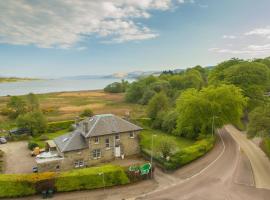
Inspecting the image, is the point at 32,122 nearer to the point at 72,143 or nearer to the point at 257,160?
the point at 72,143

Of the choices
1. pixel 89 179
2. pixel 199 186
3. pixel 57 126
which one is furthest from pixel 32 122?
pixel 199 186

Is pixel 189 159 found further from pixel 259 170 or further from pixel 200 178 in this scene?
pixel 259 170

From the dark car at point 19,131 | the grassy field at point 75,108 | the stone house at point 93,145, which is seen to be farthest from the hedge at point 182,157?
the grassy field at point 75,108

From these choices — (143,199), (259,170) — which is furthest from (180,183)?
(259,170)

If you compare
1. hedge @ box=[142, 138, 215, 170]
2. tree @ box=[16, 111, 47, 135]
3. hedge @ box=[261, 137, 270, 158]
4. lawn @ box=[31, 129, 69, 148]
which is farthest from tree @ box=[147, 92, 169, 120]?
hedge @ box=[261, 137, 270, 158]

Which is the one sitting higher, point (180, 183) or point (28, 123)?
point (28, 123)

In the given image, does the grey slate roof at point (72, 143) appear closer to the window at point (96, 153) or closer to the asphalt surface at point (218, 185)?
the window at point (96, 153)
